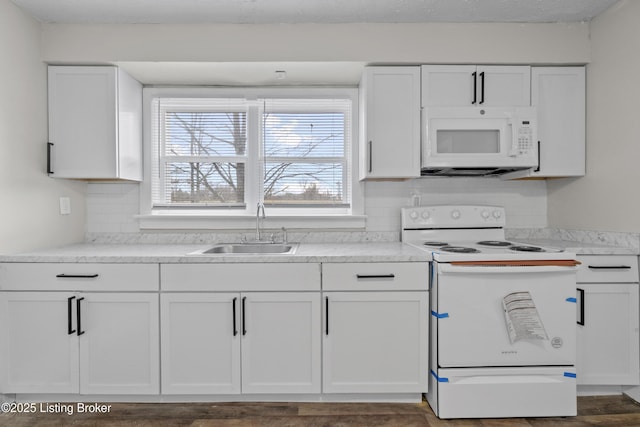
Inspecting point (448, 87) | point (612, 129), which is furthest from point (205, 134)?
point (612, 129)

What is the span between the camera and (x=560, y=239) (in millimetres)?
2857

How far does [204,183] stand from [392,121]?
1.51 metres

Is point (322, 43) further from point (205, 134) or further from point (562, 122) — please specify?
point (562, 122)

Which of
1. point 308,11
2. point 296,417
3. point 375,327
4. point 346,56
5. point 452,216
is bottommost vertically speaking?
point 296,417

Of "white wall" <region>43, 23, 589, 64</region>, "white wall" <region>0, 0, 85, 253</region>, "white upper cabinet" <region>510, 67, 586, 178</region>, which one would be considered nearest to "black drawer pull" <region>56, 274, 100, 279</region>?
"white wall" <region>0, 0, 85, 253</region>

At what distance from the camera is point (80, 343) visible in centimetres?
223

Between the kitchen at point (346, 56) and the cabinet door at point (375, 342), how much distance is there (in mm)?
1414

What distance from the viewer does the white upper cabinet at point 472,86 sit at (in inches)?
102

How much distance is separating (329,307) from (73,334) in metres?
1.48

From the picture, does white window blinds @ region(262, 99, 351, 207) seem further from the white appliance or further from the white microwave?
the white appliance

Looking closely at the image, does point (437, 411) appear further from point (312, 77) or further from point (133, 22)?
point (133, 22)

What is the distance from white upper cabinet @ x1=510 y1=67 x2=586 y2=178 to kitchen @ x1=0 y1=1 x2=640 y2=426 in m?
0.06

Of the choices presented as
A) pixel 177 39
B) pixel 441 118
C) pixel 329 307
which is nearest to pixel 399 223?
pixel 441 118

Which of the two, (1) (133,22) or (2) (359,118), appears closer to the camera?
(1) (133,22)
